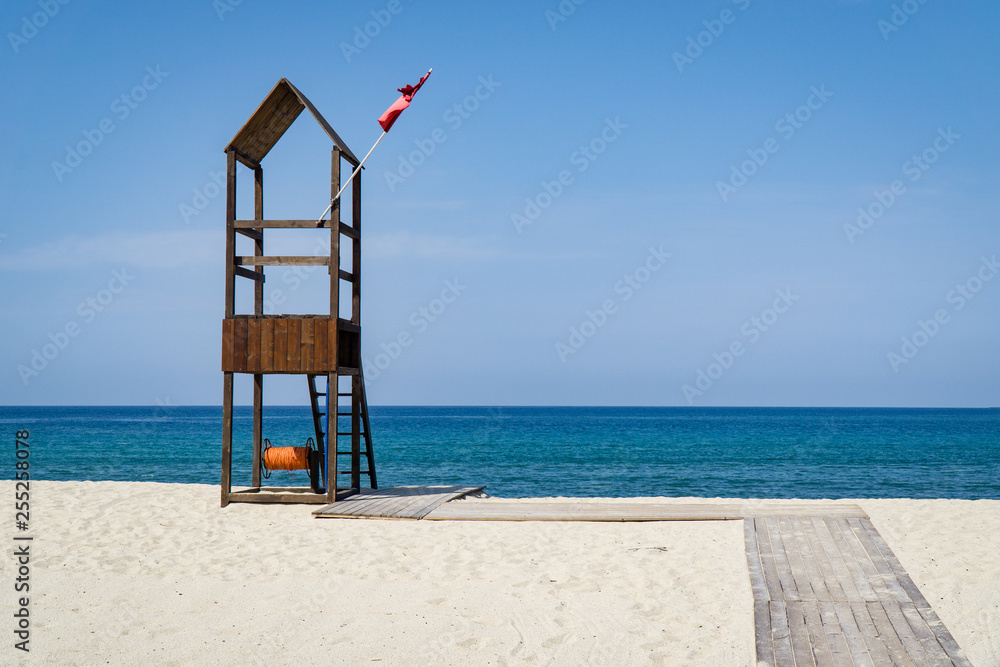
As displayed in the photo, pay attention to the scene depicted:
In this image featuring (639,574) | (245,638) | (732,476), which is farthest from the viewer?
(732,476)

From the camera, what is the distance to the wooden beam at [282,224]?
11906mm

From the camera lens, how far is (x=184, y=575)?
785cm

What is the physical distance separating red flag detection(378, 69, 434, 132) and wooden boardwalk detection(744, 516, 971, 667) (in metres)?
7.84

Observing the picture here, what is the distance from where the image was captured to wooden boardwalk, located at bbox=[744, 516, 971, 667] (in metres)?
5.30

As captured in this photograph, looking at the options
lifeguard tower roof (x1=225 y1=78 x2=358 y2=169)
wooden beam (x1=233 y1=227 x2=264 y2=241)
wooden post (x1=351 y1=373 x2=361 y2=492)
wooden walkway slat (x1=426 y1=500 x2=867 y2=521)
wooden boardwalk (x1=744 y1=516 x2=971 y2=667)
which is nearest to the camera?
wooden boardwalk (x1=744 y1=516 x2=971 y2=667)

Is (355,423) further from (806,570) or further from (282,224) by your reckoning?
(806,570)

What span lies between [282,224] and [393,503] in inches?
177

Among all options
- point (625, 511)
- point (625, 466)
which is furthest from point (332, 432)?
point (625, 466)

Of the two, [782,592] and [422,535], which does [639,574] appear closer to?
[782,592]

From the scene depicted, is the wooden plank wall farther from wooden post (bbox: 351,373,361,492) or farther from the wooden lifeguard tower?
wooden post (bbox: 351,373,361,492)

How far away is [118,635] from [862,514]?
8.91 m

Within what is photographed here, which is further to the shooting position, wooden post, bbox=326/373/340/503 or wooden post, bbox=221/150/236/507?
wooden post, bbox=221/150/236/507

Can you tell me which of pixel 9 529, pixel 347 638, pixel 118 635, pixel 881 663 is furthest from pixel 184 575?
pixel 881 663

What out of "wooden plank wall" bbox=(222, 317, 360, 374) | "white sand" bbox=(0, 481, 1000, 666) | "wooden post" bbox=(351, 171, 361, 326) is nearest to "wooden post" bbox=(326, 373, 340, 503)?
"wooden plank wall" bbox=(222, 317, 360, 374)
